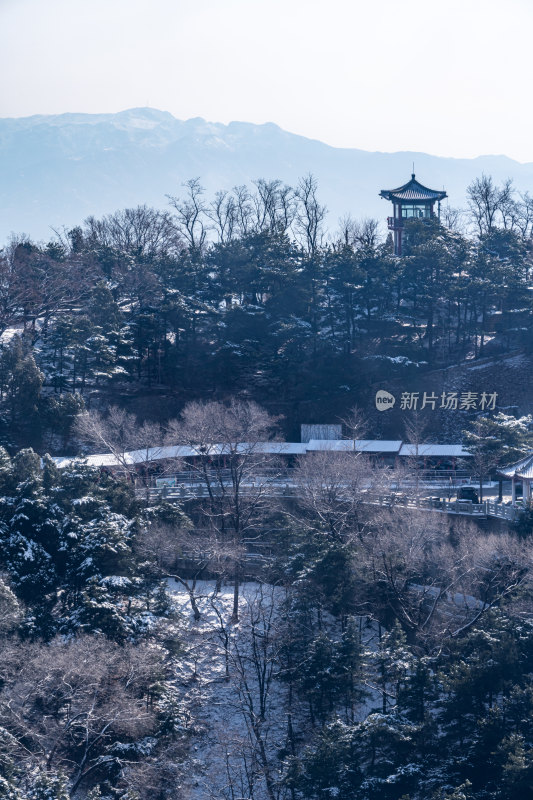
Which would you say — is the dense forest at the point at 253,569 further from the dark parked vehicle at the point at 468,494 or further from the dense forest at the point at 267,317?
the dark parked vehicle at the point at 468,494

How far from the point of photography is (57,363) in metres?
40.6

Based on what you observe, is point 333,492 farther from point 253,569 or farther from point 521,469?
point 521,469

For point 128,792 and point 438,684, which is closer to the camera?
point 128,792

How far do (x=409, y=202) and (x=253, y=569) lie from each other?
27.7 metres

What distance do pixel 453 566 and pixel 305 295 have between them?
20708mm

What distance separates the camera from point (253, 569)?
30.6 metres

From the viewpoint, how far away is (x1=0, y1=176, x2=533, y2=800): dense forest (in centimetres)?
2166

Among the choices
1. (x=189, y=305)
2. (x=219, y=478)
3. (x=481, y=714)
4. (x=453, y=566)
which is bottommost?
(x=481, y=714)

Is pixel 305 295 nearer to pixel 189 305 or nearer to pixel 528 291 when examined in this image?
pixel 189 305

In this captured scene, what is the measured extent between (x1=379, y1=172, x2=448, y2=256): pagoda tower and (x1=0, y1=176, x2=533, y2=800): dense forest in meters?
6.66

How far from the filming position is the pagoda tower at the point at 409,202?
2008 inches

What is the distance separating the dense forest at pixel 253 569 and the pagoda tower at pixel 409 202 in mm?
6659

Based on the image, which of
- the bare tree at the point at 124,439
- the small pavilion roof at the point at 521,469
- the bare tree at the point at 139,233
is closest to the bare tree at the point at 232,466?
the bare tree at the point at 124,439

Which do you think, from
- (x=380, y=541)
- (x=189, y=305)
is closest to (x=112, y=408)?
→ (x=189, y=305)
